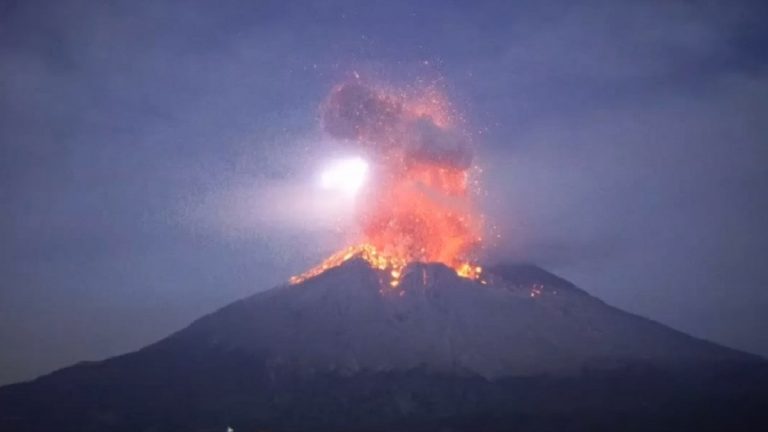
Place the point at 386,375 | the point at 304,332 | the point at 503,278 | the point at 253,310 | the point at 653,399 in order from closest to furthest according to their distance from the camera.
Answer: the point at 653,399, the point at 386,375, the point at 304,332, the point at 253,310, the point at 503,278

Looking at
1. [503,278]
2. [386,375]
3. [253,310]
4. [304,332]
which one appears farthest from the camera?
[503,278]

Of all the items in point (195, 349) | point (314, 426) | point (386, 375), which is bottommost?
point (314, 426)

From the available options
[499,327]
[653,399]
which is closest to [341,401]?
[499,327]

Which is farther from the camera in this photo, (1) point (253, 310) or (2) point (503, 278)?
(2) point (503, 278)

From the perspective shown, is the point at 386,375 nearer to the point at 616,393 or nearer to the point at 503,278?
the point at 616,393

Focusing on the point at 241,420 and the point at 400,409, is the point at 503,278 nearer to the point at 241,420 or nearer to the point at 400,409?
the point at 400,409

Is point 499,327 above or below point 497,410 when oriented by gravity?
above

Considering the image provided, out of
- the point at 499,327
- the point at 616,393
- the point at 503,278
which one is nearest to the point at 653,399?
the point at 616,393
